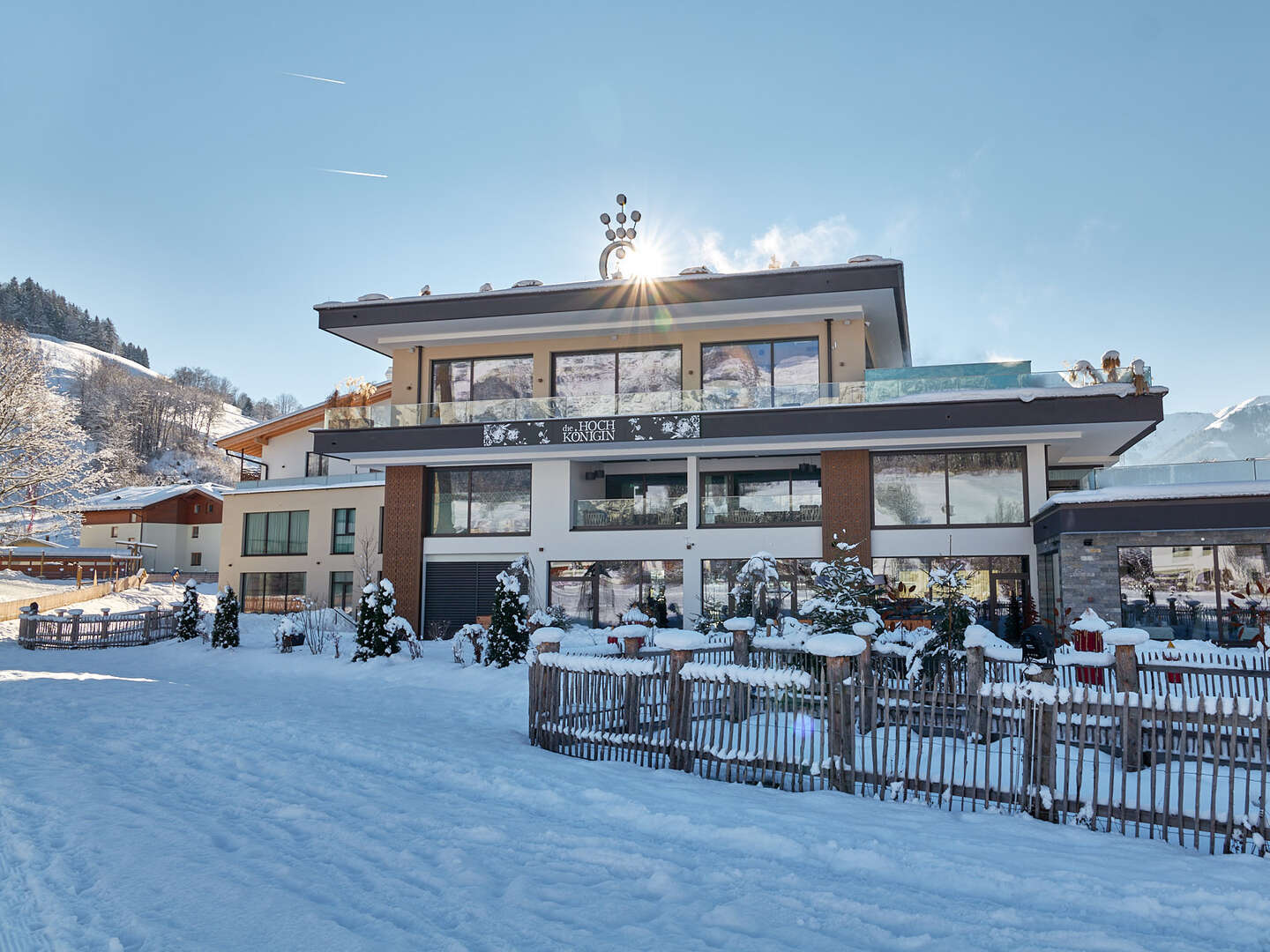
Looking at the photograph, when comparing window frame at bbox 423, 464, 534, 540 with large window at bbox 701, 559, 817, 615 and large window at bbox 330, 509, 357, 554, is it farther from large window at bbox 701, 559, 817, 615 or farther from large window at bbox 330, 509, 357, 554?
large window at bbox 330, 509, 357, 554

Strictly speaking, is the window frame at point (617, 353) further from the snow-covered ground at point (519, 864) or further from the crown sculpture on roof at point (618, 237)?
Answer: the snow-covered ground at point (519, 864)

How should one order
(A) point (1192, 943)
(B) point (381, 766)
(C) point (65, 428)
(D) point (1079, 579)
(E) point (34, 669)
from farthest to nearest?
1. (C) point (65, 428)
2. (E) point (34, 669)
3. (D) point (1079, 579)
4. (B) point (381, 766)
5. (A) point (1192, 943)

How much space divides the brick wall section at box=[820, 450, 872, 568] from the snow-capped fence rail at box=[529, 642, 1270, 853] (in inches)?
450

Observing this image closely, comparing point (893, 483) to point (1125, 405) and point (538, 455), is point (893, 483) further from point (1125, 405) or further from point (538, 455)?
point (538, 455)

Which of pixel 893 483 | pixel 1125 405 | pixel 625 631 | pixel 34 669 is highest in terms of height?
pixel 1125 405

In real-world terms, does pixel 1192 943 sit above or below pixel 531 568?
below

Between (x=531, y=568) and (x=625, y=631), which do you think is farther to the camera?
(x=531, y=568)

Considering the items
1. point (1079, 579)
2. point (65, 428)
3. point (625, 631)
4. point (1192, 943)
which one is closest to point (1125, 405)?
point (1079, 579)

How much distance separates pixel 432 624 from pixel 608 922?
22202mm

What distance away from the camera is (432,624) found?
26312mm

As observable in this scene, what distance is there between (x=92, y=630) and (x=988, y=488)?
26416 mm

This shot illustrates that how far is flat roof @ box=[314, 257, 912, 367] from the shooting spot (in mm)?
22469

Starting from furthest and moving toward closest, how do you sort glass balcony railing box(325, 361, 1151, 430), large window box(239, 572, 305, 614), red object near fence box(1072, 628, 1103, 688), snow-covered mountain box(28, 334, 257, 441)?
snow-covered mountain box(28, 334, 257, 441)
large window box(239, 572, 305, 614)
glass balcony railing box(325, 361, 1151, 430)
red object near fence box(1072, 628, 1103, 688)

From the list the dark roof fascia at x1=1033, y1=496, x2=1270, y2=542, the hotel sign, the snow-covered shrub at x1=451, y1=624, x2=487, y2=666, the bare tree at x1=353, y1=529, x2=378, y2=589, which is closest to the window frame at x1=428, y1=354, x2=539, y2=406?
the hotel sign
